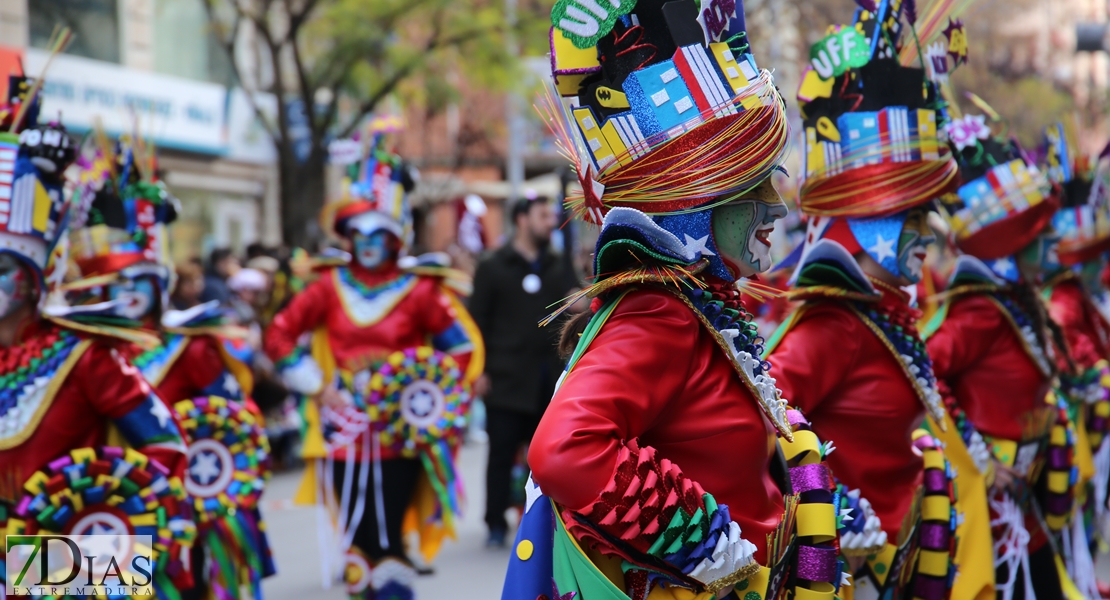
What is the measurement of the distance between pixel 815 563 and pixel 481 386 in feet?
17.7

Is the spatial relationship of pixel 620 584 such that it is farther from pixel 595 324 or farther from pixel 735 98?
pixel 735 98

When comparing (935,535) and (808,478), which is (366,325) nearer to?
(935,535)

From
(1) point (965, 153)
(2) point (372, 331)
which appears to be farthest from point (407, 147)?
(1) point (965, 153)

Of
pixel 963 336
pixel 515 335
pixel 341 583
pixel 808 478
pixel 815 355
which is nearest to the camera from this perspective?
pixel 808 478

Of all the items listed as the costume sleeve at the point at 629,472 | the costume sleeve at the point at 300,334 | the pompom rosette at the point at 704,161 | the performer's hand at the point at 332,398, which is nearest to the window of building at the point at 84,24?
the costume sleeve at the point at 300,334

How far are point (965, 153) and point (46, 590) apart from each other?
3.78 m

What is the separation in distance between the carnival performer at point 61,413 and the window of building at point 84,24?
471 inches

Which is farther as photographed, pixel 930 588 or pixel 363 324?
pixel 363 324

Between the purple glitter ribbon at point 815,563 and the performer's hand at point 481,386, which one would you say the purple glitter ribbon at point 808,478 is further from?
the performer's hand at point 481,386

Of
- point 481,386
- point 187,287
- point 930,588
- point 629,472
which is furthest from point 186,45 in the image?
point 629,472

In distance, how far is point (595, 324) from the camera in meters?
2.52

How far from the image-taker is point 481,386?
7961mm

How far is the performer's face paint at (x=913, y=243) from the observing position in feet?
12.2

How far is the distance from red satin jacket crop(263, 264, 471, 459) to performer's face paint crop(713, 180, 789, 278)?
4.07m
